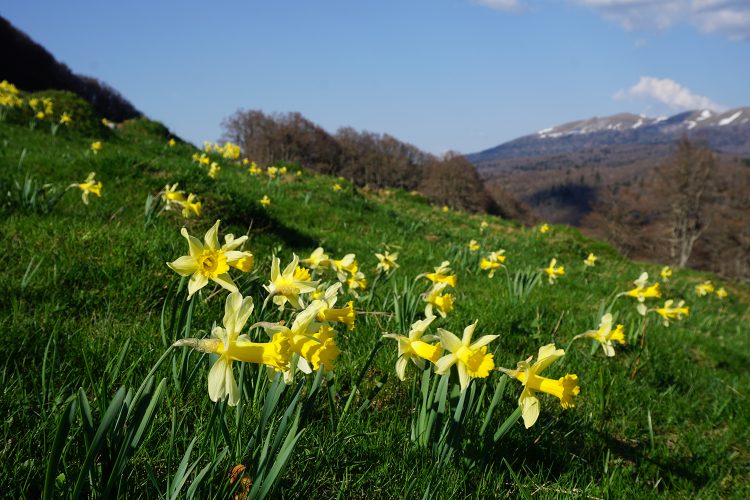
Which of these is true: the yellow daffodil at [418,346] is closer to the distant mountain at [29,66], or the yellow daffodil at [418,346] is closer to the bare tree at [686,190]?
the distant mountain at [29,66]

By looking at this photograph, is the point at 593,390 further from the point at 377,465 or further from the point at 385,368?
the point at 377,465

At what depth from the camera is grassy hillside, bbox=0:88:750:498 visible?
4.21ft

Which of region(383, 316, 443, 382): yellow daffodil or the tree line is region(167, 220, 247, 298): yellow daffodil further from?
the tree line

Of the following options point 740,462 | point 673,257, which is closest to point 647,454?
point 740,462

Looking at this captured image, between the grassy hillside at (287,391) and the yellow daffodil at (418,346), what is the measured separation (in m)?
0.11

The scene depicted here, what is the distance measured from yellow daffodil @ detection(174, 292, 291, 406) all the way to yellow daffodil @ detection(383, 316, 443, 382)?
0.40 m

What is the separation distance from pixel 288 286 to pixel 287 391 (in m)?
0.57

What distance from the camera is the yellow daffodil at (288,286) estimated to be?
1494 millimetres

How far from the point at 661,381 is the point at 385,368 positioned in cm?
225

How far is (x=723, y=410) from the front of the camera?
10.3 feet

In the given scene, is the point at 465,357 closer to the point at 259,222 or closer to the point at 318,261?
the point at 318,261

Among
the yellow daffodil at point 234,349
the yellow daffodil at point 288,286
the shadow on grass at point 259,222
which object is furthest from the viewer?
the shadow on grass at point 259,222

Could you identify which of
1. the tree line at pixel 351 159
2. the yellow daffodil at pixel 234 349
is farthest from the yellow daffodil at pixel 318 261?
the tree line at pixel 351 159

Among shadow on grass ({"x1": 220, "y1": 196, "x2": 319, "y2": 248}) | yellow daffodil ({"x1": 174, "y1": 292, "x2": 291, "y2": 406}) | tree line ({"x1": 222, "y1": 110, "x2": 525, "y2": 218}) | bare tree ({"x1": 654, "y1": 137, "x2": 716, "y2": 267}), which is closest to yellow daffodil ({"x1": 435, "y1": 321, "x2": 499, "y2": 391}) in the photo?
yellow daffodil ({"x1": 174, "y1": 292, "x2": 291, "y2": 406})
